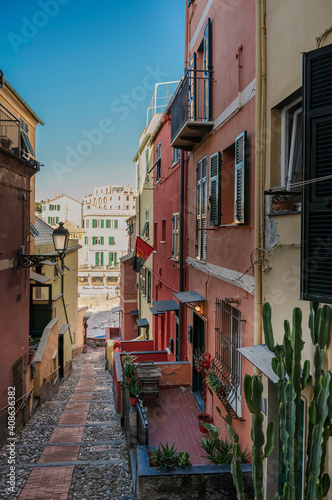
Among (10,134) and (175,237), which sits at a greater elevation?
(10,134)

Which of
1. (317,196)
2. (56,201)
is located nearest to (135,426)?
(317,196)

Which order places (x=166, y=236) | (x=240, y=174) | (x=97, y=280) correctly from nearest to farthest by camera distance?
1. (x=240, y=174)
2. (x=166, y=236)
3. (x=97, y=280)

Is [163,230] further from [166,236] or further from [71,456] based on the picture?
[71,456]

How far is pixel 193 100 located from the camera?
34.0 ft

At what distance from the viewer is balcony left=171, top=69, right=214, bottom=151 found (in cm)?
923

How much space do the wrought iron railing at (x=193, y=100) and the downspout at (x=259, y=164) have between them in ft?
10.3

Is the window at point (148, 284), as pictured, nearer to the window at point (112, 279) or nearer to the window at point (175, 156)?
the window at point (175, 156)

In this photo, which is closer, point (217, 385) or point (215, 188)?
point (217, 385)

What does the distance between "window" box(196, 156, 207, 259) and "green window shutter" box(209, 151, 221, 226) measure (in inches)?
53.9

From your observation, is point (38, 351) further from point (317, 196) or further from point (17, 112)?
point (317, 196)

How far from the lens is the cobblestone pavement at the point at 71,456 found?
23.8 ft

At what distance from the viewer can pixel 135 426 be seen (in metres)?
8.38

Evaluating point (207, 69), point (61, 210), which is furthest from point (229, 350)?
point (61, 210)

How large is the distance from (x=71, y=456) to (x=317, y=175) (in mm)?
7915
